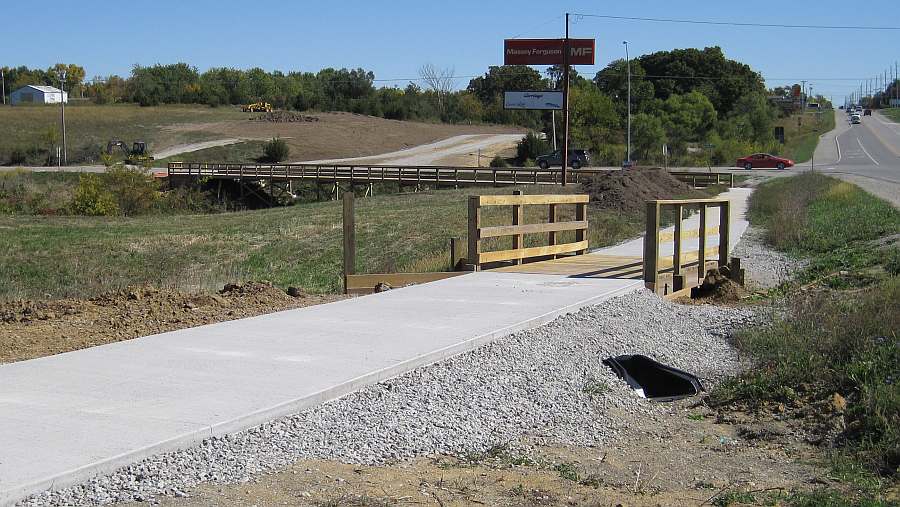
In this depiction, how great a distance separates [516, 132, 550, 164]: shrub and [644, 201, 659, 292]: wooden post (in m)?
74.3

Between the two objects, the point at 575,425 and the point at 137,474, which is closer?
the point at 137,474

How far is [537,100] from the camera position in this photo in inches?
2729

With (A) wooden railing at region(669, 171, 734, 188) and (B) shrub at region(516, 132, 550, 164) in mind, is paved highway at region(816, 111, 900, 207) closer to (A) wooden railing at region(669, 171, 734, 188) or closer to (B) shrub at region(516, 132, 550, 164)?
(A) wooden railing at region(669, 171, 734, 188)

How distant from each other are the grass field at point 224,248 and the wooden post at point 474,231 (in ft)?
7.13

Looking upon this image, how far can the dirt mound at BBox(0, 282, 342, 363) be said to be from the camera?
10.0m

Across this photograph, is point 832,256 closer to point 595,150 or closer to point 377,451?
point 377,451

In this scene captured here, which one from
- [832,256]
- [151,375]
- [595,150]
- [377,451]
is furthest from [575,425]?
[595,150]

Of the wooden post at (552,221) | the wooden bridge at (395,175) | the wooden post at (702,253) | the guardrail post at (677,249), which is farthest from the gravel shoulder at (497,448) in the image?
the wooden bridge at (395,175)

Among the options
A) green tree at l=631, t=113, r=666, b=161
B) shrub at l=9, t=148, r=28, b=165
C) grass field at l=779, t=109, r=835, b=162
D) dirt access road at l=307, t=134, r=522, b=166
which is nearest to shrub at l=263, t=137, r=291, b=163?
dirt access road at l=307, t=134, r=522, b=166

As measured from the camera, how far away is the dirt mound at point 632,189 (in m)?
33.5

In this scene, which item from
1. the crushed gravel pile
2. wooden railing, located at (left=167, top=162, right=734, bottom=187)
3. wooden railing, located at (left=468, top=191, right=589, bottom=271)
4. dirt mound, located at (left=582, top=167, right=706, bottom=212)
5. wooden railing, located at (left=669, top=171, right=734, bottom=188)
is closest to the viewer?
the crushed gravel pile

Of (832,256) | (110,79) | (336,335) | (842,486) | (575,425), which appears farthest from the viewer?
(110,79)

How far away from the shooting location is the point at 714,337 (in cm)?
1159

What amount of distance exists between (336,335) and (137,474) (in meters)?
4.08
